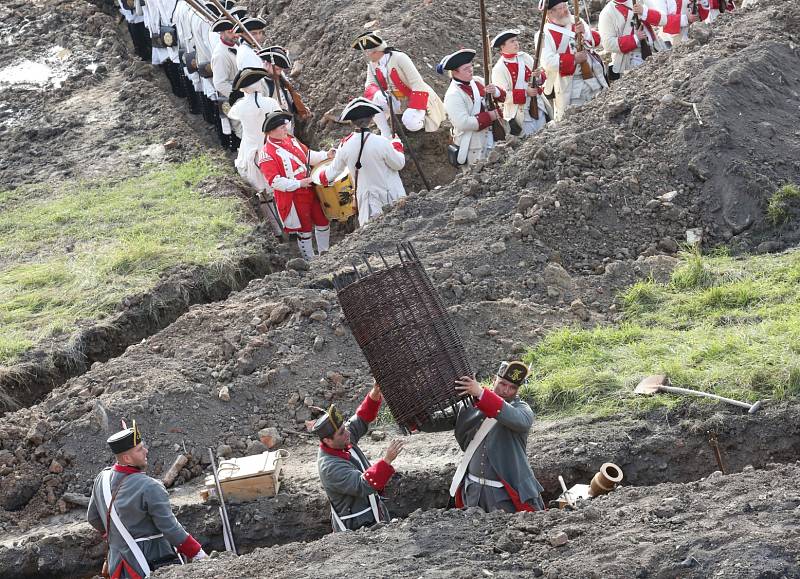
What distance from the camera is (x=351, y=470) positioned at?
7594mm

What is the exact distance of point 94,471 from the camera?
31.3ft

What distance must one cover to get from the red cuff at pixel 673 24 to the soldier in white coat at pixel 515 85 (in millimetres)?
1922

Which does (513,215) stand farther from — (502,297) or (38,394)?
(38,394)

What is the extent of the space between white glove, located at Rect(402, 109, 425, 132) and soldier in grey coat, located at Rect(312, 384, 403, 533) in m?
6.79

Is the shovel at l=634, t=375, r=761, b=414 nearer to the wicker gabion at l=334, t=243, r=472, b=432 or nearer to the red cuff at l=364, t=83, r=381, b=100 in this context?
the wicker gabion at l=334, t=243, r=472, b=432

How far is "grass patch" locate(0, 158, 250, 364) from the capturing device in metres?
12.5

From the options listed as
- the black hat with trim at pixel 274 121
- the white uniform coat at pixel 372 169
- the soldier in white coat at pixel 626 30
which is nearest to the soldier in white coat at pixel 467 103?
the white uniform coat at pixel 372 169

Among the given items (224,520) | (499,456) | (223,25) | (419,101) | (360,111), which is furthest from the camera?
(223,25)

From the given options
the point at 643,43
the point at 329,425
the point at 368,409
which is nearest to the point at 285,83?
the point at 643,43

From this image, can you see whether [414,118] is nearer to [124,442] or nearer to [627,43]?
[627,43]

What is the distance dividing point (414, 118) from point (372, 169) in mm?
1722

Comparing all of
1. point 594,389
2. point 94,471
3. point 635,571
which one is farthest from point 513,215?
point 635,571

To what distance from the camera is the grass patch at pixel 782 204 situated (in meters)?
10.8

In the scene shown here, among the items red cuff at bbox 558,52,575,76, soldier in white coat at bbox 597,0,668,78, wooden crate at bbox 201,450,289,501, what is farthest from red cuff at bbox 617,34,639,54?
wooden crate at bbox 201,450,289,501
